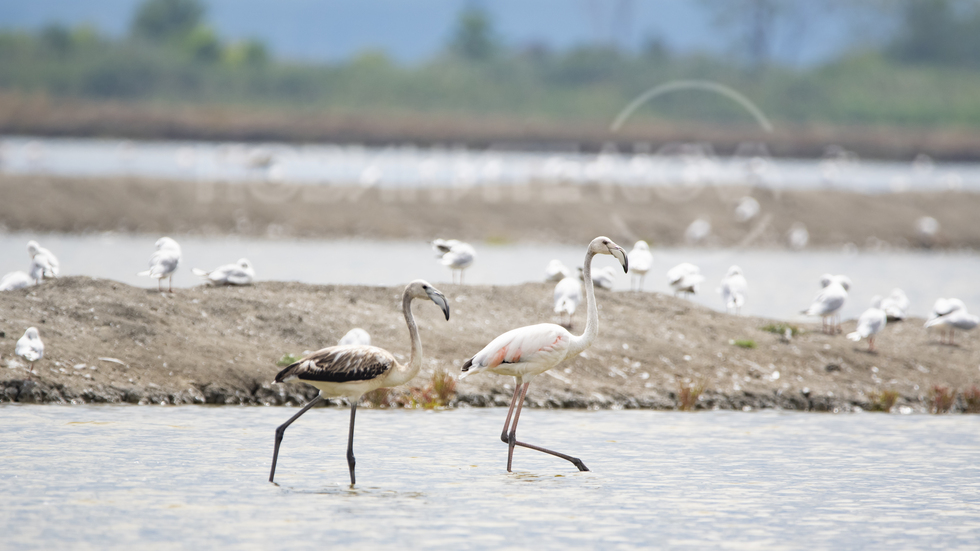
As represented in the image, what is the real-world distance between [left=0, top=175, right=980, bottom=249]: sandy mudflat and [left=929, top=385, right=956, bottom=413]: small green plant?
20.6 m

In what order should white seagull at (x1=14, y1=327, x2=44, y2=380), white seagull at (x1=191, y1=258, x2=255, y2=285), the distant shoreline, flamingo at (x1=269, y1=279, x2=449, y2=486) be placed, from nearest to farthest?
flamingo at (x1=269, y1=279, x2=449, y2=486), white seagull at (x1=14, y1=327, x2=44, y2=380), white seagull at (x1=191, y1=258, x2=255, y2=285), the distant shoreline

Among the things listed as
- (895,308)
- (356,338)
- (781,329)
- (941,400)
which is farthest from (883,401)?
(356,338)

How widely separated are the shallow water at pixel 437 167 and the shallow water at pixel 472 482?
92.2 ft

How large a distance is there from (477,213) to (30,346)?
2607cm

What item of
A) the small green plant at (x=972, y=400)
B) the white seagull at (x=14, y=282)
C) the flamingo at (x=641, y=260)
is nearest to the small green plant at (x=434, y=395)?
the flamingo at (x=641, y=260)

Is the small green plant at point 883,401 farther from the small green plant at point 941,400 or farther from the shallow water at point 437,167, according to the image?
the shallow water at point 437,167

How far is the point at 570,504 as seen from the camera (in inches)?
416

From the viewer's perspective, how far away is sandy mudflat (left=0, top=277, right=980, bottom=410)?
48.2ft

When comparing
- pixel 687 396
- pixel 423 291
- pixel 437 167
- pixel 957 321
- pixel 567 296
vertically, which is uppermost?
pixel 437 167

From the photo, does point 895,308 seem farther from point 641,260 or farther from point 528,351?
point 528,351

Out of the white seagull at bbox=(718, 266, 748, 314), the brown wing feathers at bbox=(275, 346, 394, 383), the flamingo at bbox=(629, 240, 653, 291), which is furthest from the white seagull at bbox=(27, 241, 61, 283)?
the white seagull at bbox=(718, 266, 748, 314)

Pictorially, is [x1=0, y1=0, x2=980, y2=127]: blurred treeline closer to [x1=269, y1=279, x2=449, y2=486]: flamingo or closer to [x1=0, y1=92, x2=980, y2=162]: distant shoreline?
[x1=0, y1=92, x2=980, y2=162]: distant shoreline

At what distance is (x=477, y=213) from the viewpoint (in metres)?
39.2

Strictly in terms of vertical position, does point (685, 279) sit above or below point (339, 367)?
above
